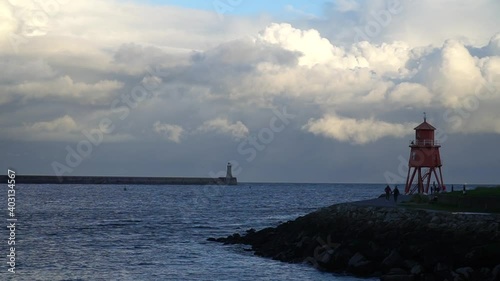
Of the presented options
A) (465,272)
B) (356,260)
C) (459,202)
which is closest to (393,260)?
(356,260)

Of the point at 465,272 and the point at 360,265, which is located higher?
the point at 465,272

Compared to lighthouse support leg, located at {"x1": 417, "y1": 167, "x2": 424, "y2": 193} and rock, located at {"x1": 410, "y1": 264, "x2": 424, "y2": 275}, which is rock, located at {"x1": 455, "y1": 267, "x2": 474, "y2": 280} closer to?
rock, located at {"x1": 410, "y1": 264, "x2": 424, "y2": 275}

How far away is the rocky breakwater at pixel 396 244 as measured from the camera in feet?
94.4

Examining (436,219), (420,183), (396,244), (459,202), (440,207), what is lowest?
(396,244)

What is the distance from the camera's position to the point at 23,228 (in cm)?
6172

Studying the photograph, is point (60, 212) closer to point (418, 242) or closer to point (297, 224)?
point (297, 224)

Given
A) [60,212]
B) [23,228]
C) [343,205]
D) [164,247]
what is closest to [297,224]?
[343,205]

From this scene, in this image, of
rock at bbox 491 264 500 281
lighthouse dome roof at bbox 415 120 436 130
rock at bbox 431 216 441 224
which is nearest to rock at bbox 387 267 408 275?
rock at bbox 491 264 500 281

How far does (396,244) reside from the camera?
112 feet

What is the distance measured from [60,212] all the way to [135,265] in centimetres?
5109

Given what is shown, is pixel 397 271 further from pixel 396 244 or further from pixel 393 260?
pixel 396 244

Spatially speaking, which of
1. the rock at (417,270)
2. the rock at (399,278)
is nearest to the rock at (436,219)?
the rock at (417,270)

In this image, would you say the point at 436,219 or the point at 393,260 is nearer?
the point at 393,260

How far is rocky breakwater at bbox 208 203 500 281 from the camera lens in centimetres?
2878
